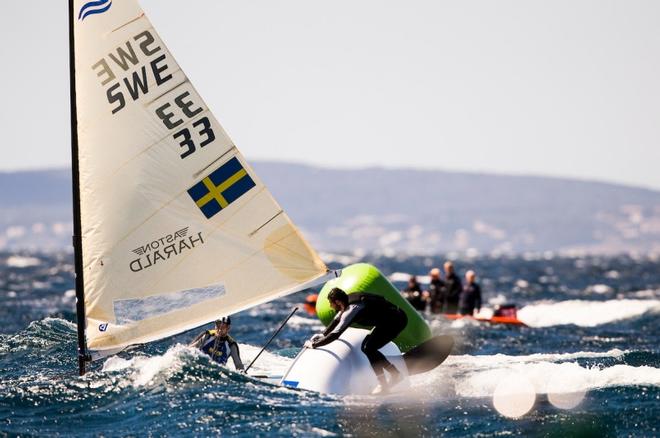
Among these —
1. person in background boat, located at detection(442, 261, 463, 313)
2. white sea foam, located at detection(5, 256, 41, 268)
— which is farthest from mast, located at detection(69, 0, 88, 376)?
white sea foam, located at detection(5, 256, 41, 268)

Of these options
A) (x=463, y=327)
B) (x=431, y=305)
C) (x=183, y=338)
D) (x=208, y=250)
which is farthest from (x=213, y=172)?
(x=431, y=305)

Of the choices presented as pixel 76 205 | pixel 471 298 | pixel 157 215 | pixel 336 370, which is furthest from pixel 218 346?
pixel 471 298

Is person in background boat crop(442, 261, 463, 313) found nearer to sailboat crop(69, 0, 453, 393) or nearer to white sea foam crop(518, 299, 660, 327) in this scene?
white sea foam crop(518, 299, 660, 327)

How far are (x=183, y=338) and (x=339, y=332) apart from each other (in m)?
8.62

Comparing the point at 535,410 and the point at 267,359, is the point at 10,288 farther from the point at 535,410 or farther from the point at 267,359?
the point at 535,410

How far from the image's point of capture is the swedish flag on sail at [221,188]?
42.4ft

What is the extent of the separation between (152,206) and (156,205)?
0.05 metres

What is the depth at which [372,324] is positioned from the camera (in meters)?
13.2

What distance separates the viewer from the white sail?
40.9 feet

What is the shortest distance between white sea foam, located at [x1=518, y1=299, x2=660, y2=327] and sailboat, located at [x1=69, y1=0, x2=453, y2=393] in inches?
599

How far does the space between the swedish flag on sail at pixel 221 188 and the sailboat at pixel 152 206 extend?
0.01 meters

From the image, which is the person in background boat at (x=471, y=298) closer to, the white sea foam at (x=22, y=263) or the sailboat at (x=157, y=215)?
the sailboat at (x=157, y=215)

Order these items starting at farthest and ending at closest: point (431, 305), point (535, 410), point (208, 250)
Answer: point (431, 305) → point (208, 250) → point (535, 410)

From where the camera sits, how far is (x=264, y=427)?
11.0m
